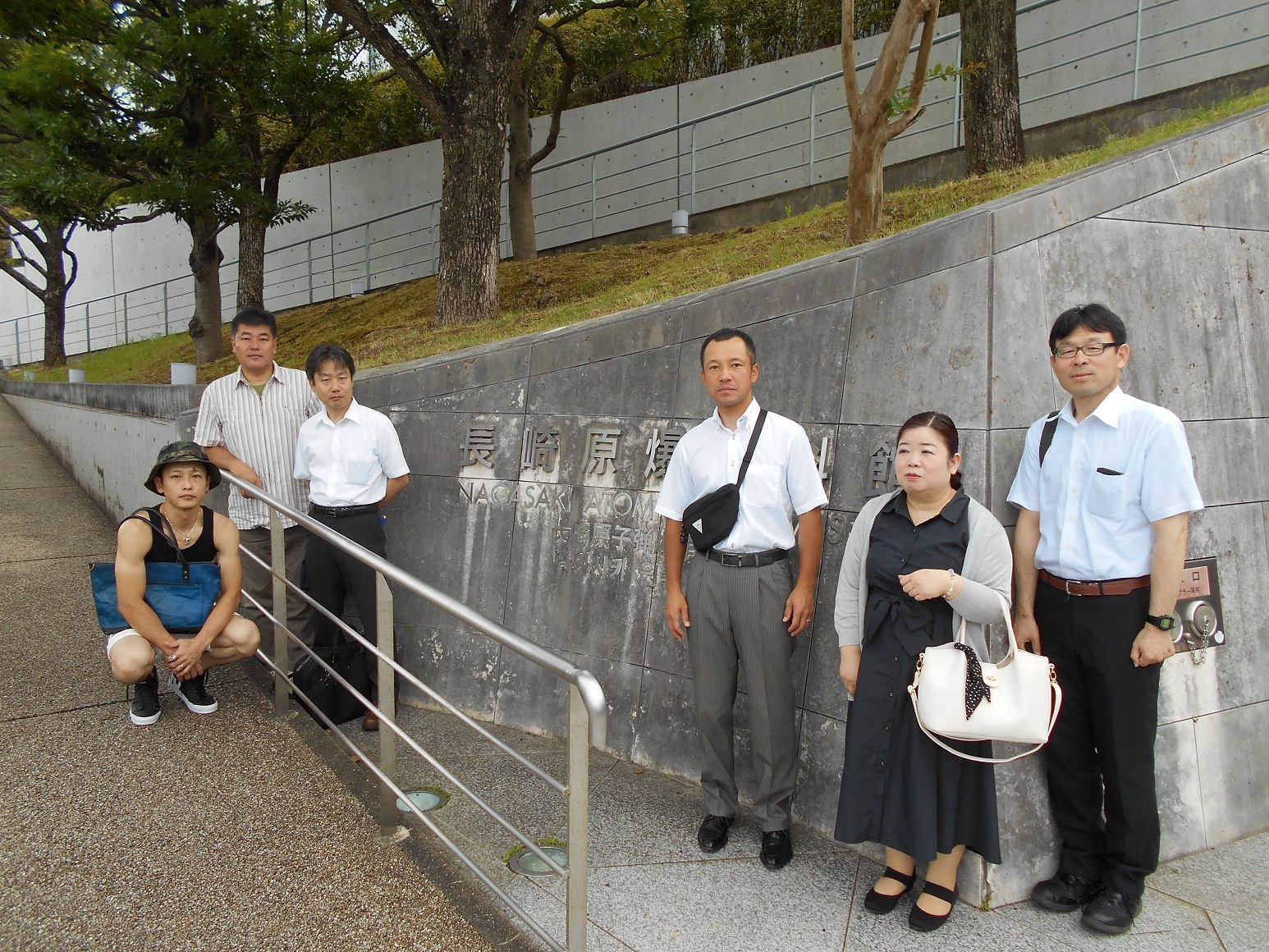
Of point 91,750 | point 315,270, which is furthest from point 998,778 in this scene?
point 315,270

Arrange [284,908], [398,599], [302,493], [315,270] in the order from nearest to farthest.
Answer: [284,908] → [302,493] → [398,599] → [315,270]

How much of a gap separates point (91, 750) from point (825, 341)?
3.15m

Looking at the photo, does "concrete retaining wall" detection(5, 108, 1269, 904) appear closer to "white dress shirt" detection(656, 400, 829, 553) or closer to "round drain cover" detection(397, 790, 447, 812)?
"white dress shirt" detection(656, 400, 829, 553)

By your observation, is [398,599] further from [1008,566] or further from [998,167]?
Result: [998,167]

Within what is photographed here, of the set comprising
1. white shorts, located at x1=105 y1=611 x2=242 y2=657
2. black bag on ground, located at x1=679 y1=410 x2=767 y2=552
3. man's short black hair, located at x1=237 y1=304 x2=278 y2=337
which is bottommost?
white shorts, located at x1=105 y1=611 x2=242 y2=657

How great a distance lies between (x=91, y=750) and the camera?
339 centimetres

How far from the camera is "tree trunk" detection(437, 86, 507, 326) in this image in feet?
25.8

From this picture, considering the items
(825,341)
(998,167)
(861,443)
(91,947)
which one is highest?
(998,167)

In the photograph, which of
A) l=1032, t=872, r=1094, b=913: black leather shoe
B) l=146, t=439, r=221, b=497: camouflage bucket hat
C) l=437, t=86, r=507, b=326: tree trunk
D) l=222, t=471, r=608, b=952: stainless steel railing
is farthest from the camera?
l=437, t=86, r=507, b=326: tree trunk

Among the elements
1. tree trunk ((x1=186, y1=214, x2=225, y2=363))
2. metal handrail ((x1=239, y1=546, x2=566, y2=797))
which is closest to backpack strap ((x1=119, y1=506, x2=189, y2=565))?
metal handrail ((x1=239, y1=546, x2=566, y2=797))

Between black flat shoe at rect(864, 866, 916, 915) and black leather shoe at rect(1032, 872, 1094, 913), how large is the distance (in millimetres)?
381

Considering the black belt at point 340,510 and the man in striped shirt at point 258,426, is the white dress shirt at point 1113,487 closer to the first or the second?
the black belt at point 340,510

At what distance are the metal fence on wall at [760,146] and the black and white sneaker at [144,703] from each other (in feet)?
28.9

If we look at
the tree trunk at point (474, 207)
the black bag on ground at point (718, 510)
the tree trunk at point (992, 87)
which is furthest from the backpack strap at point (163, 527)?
the tree trunk at point (992, 87)
